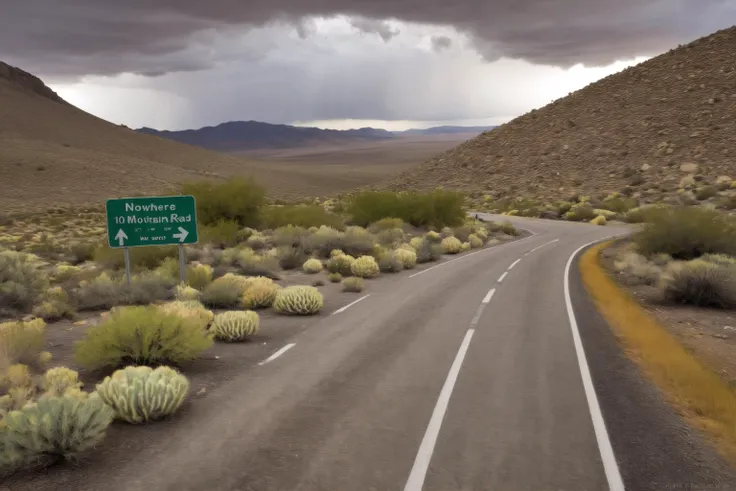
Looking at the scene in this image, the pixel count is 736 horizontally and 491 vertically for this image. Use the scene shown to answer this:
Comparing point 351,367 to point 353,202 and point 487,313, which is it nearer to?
point 487,313

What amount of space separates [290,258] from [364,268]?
3325 mm

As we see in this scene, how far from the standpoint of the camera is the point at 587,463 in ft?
20.5

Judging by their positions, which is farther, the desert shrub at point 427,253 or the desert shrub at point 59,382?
the desert shrub at point 427,253

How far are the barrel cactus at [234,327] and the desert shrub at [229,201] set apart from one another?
18.7m

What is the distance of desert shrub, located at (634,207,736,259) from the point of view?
2136 cm

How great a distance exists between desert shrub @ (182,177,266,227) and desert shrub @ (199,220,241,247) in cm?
151

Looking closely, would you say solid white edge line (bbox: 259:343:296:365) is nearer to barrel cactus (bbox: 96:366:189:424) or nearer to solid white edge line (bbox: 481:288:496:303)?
barrel cactus (bbox: 96:366:189:424)

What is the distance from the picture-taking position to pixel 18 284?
13.8 meters

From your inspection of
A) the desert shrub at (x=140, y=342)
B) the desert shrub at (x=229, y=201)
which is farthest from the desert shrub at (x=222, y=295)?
the desert shrub at (x=229, y=201)

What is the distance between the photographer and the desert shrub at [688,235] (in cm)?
2136

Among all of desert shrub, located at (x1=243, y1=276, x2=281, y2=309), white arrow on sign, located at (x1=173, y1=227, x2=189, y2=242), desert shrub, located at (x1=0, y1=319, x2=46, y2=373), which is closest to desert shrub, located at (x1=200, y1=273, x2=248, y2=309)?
desert shrub, located at (x1=243, y1=276, x2=281, y2=309)

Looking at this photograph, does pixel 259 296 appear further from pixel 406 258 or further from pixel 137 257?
Answer: pixel 406 258

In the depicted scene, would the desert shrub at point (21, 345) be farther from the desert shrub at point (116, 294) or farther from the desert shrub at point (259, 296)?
the desert shrub at point (259, 296)

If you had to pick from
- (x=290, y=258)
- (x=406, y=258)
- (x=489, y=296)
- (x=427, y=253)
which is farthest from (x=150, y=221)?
(x=427, y=253)
